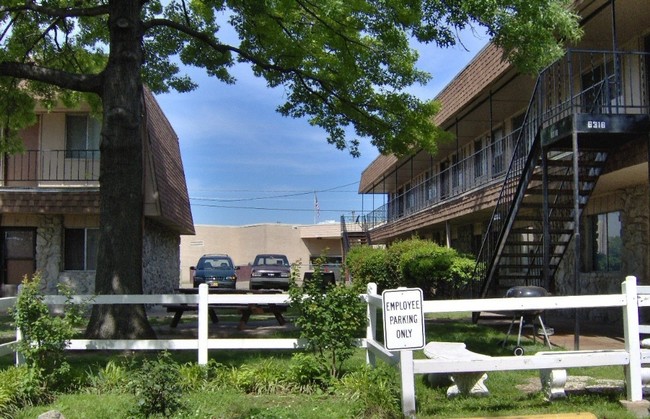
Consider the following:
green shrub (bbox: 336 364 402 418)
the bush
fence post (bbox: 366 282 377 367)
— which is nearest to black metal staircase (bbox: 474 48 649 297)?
the bush

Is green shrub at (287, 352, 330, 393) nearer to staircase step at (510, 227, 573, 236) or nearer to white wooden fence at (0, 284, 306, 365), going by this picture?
white wooden fence at (0, 284, 306, 365)

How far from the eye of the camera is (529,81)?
16000mm

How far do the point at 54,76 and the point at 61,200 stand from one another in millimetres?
7378

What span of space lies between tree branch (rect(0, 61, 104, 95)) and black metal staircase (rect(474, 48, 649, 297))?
764 cm

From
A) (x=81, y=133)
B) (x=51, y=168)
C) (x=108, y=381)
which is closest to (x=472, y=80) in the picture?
(x=81, y=133)

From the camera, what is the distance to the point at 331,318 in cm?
694

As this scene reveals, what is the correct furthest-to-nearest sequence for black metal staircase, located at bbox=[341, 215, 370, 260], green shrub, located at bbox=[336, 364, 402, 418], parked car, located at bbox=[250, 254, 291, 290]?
black metal staircase, located at bbox=[341, 215, 370, 260] → parked car, located at bbox=[250, 254, 291, 290] → green shrub, located at bbox=[336, 364, 402, 418]

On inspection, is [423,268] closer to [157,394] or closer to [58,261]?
[58,261]

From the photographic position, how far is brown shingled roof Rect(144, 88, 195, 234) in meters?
18.3

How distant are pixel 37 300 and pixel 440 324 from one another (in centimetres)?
895

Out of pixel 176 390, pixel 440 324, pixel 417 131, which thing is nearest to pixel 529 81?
pixel 417 131

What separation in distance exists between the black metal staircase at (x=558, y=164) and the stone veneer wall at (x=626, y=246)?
979mm

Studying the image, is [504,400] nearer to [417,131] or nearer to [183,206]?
[417,131]

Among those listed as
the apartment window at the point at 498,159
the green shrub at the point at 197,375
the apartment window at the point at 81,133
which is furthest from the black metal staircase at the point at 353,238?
the green shrub at the point at 197,375
